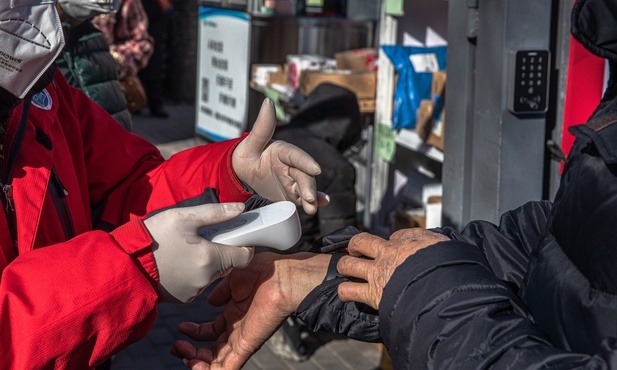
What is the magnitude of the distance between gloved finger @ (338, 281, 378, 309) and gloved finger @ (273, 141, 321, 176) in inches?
14.4

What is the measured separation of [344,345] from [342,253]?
2.78 meters

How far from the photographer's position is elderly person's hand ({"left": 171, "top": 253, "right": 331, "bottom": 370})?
2275 mm

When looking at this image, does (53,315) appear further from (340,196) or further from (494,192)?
(340,196)

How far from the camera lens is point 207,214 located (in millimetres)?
1898

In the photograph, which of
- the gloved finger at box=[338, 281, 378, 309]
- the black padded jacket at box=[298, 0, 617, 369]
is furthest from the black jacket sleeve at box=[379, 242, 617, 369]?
the gloved finger at box=[338, 281, 378, 309]

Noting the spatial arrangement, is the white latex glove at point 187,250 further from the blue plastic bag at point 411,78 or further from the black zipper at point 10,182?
the blue plastic bag at point 411,78

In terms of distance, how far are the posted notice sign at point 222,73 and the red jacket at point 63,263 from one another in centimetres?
551

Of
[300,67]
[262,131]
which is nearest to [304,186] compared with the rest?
[262,131]

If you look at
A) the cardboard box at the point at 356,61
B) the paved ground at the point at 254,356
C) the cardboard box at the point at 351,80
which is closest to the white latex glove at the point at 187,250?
the paved ground at the point at 254,356

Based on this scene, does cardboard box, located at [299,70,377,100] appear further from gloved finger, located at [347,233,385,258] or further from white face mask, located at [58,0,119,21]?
gloved finger, located at [347,233,385,258]

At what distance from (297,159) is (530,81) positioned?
1736mm

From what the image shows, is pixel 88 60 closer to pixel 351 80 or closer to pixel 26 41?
pixel 26 41

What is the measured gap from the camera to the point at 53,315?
1.75m

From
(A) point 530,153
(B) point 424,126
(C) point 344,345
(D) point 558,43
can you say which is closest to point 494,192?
(A) point 530,153
